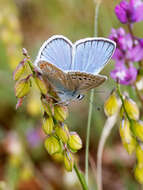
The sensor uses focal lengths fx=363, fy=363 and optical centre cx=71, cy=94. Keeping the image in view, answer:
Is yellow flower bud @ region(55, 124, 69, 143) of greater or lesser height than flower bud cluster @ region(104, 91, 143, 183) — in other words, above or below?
above

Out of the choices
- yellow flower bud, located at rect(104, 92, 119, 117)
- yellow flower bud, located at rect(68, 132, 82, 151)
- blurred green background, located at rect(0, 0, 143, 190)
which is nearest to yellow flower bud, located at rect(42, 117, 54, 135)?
yellow flower bud, located at rect(68, 132, 82, 151)

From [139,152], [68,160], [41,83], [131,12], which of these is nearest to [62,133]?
[68,160]

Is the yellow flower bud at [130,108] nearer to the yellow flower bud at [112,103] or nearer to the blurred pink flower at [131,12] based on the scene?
the yellow flower bud at [112,103]

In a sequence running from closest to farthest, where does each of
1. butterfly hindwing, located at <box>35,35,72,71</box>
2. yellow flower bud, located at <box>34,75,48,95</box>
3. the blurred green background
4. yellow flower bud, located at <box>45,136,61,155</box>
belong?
yellow flower bud, located at <box>34,75,48,95</box>, yellow flower bud, located at <box>45,136,61,155</box>, butterfly hindwing, located at <box>35,35,72,71</box>, the blurred green background

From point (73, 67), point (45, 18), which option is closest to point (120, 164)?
point (73, 67)

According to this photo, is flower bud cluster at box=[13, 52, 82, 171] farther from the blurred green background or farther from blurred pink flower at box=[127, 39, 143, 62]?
the blurred green background

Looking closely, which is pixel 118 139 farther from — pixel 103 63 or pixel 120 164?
pixel 103 63

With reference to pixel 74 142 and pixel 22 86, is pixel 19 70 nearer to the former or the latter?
pixel 22 86

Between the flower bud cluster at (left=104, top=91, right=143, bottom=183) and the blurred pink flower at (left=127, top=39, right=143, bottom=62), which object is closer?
the flower bud cluster at (left=104, top=91, right=143, bottom=183)
